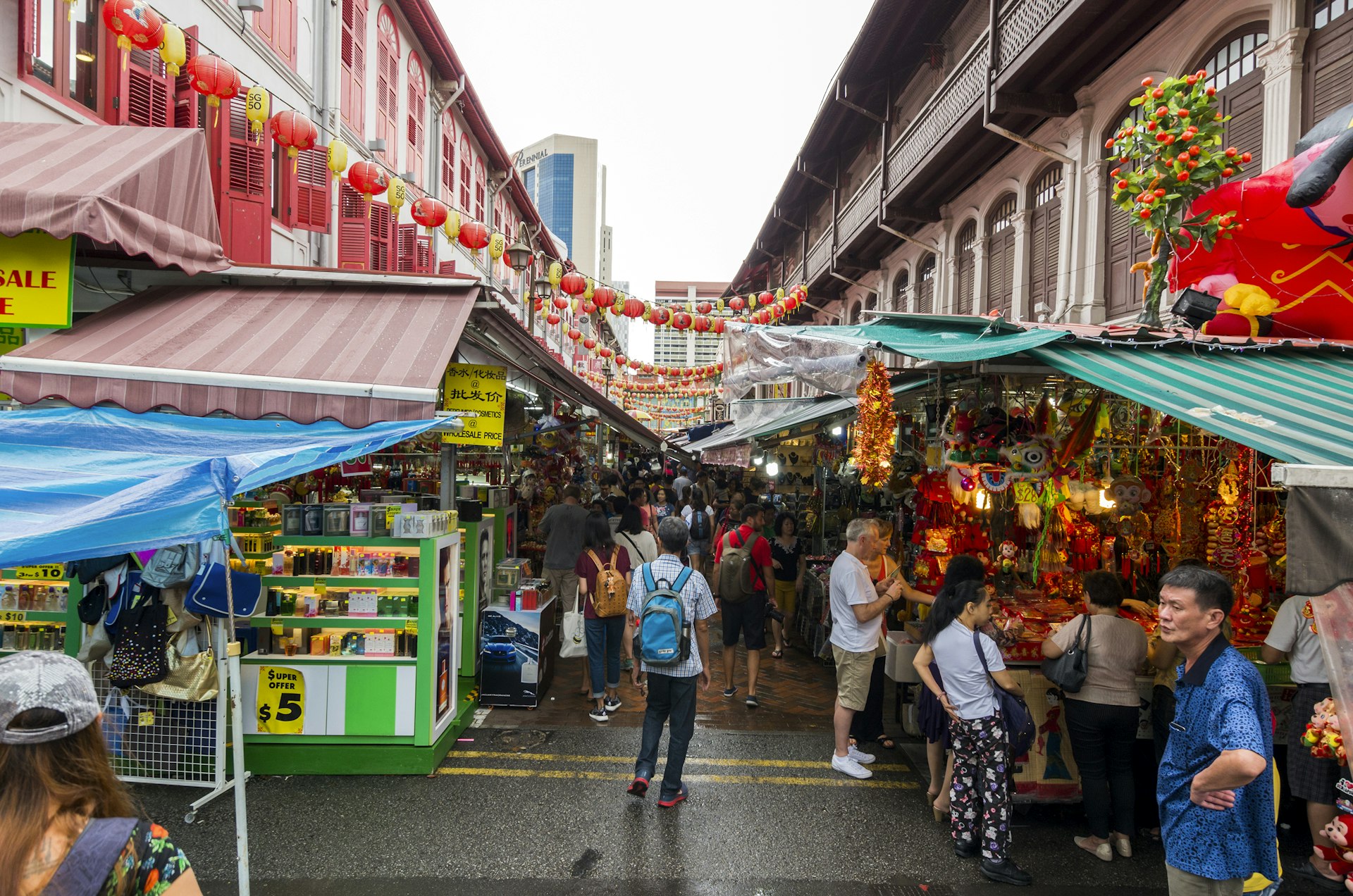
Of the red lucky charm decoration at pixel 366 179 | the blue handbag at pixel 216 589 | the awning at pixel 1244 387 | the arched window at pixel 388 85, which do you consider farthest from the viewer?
the arched window at pixel 388 85

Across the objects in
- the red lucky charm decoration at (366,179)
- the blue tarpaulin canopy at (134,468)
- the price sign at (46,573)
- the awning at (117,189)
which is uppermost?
the red lucky charm decoration at (366,179)

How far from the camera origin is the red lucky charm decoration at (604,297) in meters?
12.2

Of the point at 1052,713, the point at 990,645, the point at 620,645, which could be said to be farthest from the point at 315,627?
the point at 1052,713

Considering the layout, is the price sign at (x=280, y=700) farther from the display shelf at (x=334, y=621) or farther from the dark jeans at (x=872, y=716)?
the dark jeans at (x=872, y=716)

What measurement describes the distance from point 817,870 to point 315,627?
160 inches

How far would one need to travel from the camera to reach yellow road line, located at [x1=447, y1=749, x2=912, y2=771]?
5.95 metres

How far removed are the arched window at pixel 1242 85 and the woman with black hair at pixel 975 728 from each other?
6.73m

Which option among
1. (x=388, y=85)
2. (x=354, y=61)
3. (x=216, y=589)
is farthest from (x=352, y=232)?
(x=216, y=589)

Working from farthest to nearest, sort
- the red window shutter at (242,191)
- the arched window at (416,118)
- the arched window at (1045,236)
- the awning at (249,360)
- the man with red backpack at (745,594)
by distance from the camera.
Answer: the arched window at (416,118)
the arched window at (1045,236)
the red window shutter at (242,191)
the man with red backpack at (745,594)
the awning at (249,360)

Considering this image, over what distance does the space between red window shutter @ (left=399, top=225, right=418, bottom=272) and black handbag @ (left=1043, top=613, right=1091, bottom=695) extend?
1353 cm

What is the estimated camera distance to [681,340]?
119 metres

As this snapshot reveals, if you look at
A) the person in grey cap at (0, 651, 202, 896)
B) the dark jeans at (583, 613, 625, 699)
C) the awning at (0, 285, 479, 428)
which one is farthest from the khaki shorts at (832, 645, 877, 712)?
the person in grey cap at (0, 651, 202, 896)

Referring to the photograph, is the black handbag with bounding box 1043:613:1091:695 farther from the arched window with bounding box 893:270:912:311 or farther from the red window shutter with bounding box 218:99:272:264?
the arched window with bounding box 893:270:912:311

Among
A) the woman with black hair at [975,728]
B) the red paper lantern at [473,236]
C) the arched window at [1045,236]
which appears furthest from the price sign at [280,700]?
the arched window at [1045,236]
